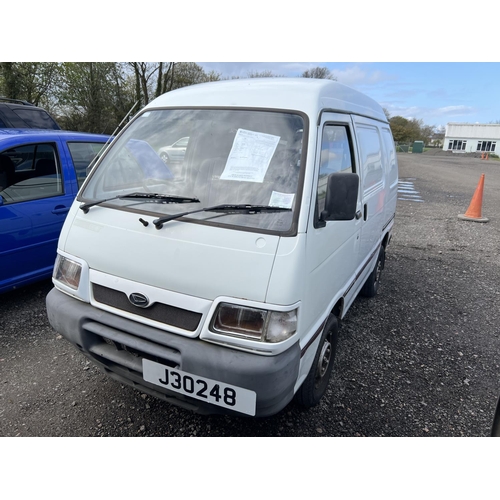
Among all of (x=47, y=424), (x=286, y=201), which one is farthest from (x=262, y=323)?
(x=47, y=424)

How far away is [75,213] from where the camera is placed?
2455 millimetres

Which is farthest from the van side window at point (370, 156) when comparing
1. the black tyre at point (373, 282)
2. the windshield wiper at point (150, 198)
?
the windshield wiper at point (150, 198)

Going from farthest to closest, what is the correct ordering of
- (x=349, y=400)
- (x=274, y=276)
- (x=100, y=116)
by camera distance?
(x=100, y=116) < (x=349, y=400) < (x=274, y=276)

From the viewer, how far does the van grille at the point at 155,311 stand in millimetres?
1957

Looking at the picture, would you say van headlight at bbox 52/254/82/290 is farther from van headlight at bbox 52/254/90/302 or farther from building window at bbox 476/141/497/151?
building window at bbox 476/141/497/151

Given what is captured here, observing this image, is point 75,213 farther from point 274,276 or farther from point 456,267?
point 456,267

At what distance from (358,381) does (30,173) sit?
3.87m

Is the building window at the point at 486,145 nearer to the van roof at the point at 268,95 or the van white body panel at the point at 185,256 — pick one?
the van roof at the point at 268,95

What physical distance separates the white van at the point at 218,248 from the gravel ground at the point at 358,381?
1.32 ft

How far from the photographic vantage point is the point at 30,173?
394 cm

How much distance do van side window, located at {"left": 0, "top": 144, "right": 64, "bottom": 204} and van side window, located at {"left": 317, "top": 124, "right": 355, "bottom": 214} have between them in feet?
10.0

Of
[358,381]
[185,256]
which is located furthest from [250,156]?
[358,381]

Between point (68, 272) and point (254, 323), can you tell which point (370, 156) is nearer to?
point (254, 323)

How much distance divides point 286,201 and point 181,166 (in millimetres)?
813
